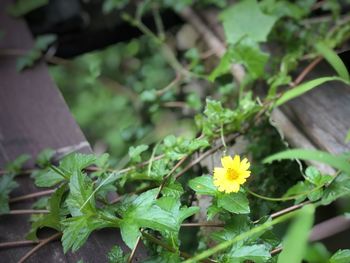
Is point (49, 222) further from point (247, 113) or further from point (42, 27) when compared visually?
point (42, 27)

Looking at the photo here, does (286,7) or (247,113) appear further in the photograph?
(286,7)

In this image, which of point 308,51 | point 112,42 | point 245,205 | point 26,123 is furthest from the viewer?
point 112,42

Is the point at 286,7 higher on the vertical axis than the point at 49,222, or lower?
higher

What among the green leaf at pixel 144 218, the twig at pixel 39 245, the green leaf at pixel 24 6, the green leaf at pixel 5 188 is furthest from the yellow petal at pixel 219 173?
the green leaf at pixel 24 6

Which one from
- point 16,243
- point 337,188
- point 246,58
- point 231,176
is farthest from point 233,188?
point 246,58

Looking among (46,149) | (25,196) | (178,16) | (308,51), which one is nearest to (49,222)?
(25,196)

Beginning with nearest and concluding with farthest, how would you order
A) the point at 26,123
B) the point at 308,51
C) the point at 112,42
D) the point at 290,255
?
1. the point at 290,255
2. the point at 26,123
3. the point at 308,51
4. the point at 112,42
